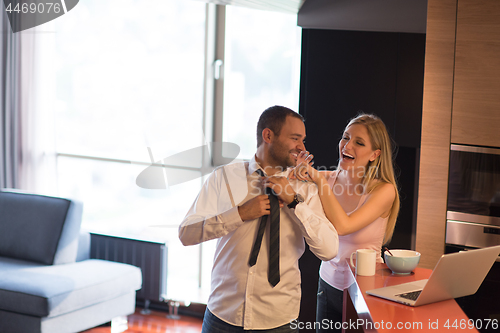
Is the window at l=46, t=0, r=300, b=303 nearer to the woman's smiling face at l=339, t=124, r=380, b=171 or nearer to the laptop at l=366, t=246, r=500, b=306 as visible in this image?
the woman's smiling face at l=339, t=124, r=380, b=171

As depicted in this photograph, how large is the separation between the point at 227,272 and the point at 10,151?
3.55 meters

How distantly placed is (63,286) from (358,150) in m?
2.28

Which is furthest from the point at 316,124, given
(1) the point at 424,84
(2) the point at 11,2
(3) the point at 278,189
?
(2) the point at 11,2

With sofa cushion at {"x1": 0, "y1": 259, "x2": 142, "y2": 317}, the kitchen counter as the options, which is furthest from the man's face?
sofa cushion at {"x1": 0, "y1": 259, "x2": 142, "y2": 317}

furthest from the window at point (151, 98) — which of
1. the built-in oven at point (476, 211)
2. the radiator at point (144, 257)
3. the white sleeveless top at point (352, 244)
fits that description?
the white sleeveless top at point (352, 244)

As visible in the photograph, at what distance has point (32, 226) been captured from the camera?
3732mm

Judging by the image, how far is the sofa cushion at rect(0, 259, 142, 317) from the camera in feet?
10.3

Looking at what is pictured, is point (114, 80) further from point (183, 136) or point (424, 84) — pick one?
point (424, 84)

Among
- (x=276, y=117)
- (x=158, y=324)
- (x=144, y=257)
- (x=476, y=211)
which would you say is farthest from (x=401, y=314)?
(x=144, y=257)

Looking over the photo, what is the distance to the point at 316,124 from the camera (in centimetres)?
301

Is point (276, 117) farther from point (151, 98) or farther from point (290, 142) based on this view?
point (151, 98)

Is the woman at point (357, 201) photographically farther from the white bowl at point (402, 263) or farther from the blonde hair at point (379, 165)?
the white bowl at point (402, 263)

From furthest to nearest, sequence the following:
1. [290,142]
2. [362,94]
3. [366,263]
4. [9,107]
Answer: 1. [9,107]
2. [362,94]
3. [290,142]
4. [366,263]

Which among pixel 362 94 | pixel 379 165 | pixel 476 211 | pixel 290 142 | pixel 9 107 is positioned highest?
pixel 362 94
